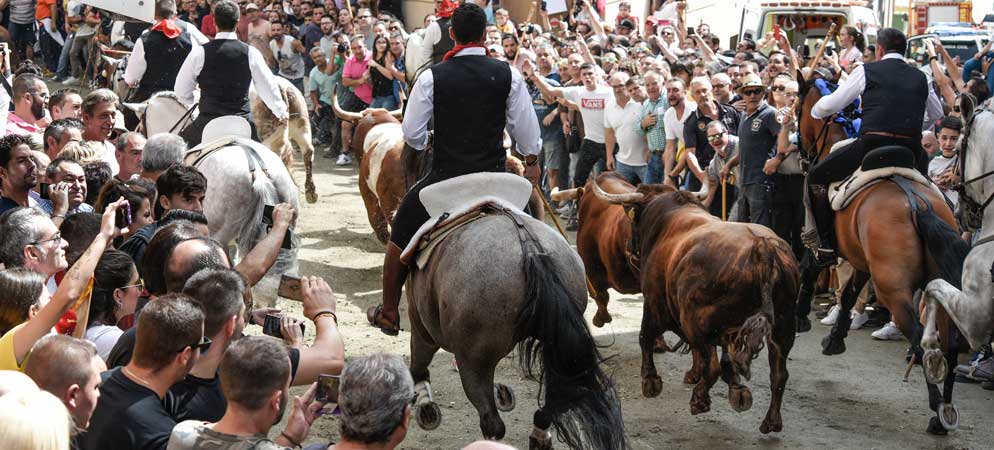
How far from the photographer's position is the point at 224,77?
31.8 feet

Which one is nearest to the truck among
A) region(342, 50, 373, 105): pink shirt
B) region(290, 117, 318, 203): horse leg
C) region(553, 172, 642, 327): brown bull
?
region(342, 50, 373, 105): pink shirt

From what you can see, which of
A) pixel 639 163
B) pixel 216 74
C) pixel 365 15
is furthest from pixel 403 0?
pixel 216 74

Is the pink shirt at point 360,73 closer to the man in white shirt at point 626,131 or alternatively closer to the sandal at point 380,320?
the man in white shirt at point 626,131

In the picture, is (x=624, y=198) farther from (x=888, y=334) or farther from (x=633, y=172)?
(x=633, y=172)

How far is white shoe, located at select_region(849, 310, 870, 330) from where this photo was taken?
1049 cm

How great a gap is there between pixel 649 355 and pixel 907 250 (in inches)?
74.8

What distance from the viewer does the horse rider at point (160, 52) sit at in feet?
36.2

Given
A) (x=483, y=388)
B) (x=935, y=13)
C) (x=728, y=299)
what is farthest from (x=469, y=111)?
(x=935, y=13)

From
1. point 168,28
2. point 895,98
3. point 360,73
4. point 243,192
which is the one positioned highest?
point 168,28

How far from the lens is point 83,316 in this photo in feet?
16.3

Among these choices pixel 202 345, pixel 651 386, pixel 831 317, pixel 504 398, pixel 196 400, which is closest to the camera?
pixel 202 345

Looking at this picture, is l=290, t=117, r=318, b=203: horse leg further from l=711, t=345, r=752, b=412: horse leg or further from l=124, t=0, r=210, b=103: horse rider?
l=711, t=345, r=752, b=412: horse leg

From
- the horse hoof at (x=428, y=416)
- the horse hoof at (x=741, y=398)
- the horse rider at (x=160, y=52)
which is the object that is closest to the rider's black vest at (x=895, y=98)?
the horse hoof at (x=741, y=398)

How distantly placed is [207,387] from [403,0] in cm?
2110
